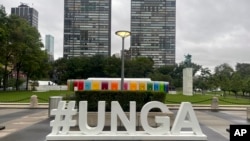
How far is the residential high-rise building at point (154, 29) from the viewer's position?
12544 cm

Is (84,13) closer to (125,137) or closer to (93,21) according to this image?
(93,21)

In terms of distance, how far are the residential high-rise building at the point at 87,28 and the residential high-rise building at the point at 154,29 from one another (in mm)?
11942

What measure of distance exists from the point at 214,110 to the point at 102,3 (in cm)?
9825

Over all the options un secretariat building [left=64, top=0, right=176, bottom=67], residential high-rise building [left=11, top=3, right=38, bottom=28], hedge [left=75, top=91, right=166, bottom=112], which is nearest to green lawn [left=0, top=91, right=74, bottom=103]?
hedge [left=75, top=91, right=166, bottom=112]

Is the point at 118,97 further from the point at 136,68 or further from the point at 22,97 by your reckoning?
the point at 136,68

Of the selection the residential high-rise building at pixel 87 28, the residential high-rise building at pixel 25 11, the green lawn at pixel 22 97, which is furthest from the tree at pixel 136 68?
the residential high-rise building at pixel 25 11

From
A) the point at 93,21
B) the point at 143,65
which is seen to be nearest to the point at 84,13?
the point at 93,21

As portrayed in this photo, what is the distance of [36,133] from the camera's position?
43.3ft

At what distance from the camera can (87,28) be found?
392ft

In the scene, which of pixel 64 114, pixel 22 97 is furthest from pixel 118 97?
pixel 22 97

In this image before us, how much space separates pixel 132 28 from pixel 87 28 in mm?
17905

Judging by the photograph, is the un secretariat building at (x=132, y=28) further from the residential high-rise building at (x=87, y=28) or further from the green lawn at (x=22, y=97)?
the green lawn at (x=22, y=97)

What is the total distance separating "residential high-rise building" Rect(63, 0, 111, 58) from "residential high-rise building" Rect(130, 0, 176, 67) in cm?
1194

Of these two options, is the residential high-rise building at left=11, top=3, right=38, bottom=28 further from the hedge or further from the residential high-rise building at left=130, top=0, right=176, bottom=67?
the hedge
